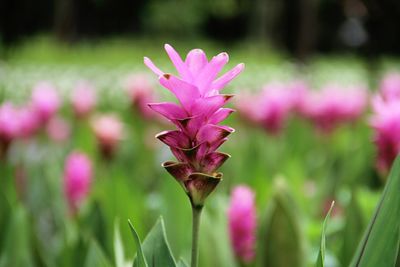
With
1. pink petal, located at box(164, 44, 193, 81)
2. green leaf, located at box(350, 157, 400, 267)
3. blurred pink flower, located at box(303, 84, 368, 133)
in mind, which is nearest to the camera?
pink petal, located at box(164, 44, 193, 81)

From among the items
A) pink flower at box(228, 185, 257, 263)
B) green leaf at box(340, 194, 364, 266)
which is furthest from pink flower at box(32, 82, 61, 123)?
green leaf at box(340, 194, 364, 266)

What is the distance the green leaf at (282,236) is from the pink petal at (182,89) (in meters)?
0.67

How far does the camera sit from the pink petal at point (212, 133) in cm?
88

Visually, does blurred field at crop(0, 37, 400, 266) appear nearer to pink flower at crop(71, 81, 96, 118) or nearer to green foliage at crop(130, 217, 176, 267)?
pink flower at crop(71, 81, 96, 118)

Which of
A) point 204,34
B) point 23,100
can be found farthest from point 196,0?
point 23,100

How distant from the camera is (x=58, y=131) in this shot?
3.48 metres

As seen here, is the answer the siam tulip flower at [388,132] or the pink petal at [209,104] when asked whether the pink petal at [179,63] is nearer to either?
the pink petal at [209,104]

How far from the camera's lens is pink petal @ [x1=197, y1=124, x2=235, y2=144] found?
34.7 inches

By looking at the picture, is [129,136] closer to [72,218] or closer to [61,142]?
[61,142]

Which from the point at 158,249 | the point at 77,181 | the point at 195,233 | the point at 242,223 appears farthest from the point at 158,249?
the point at 77,181

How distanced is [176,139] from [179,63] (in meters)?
0.11

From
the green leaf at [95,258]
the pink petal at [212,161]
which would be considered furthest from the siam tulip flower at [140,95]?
the pink petal at [212,161]

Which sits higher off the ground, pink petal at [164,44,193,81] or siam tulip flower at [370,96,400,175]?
pink petal at [164,44,193,81]

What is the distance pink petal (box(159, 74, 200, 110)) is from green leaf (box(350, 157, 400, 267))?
0.33 meters
